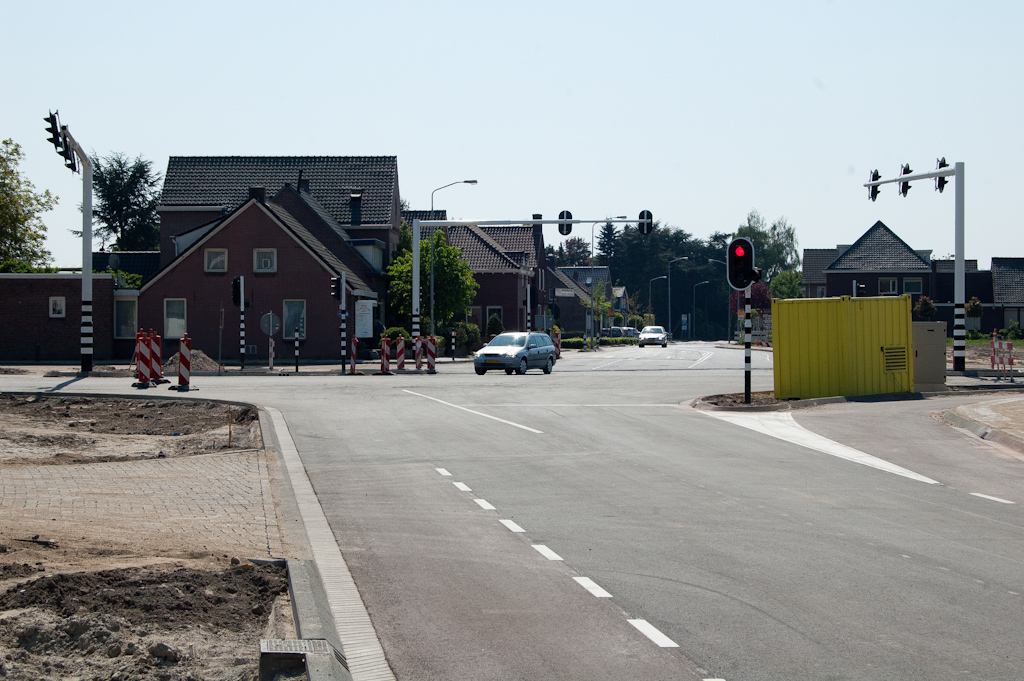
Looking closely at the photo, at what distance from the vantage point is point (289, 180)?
60.7 metres

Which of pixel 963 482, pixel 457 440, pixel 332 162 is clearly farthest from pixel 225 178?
pixel 963 482

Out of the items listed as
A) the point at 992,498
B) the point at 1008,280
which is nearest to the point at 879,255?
the point at 1008,280

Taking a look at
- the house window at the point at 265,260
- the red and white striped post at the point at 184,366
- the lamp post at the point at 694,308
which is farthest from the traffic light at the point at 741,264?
A: the lamp post at the point at 694,308

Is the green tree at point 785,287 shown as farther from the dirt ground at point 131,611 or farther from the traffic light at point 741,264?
the dirt ground at point 131,611

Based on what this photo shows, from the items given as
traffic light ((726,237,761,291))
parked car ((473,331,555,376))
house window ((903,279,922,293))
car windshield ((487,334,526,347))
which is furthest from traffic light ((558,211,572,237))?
house window ((903,279,922,293))

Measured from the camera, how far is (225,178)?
6047 cm

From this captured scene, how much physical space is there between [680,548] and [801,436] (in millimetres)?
8639

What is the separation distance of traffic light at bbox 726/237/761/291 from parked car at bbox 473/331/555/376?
50.3 feet

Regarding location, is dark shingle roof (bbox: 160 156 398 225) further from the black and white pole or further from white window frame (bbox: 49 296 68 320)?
the black and white pole

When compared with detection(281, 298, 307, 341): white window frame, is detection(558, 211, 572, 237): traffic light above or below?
above

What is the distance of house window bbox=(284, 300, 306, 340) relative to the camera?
46.1 metres

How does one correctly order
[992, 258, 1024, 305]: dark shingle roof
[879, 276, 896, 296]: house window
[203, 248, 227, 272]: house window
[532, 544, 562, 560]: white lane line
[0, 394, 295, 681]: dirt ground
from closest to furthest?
1. [0, 394, 295, 681]: dirt ground
2. [532, 544, 562, 560]: white lane line
3. [203, 248, 227, 272]: house window
4. [879, 276, 896, 296]: house window
5. [992, 258, 1024, 305]: dark shingle roof

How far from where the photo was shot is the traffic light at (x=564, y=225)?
37.1 meters

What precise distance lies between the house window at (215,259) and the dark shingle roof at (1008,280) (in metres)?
64.3
